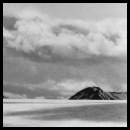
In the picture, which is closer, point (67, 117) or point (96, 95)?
point (67, 117)

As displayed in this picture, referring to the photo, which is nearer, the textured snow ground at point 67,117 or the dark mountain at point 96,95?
the textured snow ground at point 67,117

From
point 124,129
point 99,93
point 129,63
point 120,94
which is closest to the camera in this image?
point 124,129

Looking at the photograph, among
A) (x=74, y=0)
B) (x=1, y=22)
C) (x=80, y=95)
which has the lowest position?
(x=80, y=95)

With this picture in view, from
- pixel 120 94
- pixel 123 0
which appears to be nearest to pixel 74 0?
pixel 123 0

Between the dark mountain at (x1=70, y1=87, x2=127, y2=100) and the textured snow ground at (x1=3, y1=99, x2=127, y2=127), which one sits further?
the dark mountain at (x1=70, y1=87, x2=127, y2=100)

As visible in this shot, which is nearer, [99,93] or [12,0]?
[12,0]

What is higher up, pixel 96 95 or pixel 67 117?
pixel 67 117

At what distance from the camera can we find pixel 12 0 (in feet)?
23.3

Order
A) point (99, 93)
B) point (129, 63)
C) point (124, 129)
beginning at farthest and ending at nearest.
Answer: point (99, 93) → point (129, 63) → point (124, 129)

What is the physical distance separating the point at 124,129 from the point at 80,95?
12475 cm

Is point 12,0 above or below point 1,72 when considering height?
above

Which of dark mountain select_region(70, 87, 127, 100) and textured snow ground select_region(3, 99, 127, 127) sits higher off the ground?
textured snow ground select_region(3, 99, 127, 127)

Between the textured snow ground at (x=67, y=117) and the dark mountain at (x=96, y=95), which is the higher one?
the textured snow ground at (x=67, y=117)

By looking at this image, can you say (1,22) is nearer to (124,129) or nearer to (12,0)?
(12,0)
